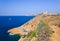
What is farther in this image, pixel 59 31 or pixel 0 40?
pixel 0 40

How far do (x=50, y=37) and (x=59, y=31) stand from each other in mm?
3958

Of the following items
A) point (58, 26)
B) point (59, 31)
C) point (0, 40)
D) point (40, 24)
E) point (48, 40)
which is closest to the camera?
point (48, 40)

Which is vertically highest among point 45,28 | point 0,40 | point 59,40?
point 45,28

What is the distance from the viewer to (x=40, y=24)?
26734mm

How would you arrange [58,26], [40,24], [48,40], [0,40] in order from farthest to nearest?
1. [0,40]
2. [58,26]
3. [40,24]
4. [48,40]

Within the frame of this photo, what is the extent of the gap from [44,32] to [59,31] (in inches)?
170

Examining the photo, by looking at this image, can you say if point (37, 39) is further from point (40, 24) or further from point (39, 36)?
point (40, 24)

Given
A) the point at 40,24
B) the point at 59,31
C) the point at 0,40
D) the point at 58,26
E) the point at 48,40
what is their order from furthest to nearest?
the point at 0,40 < the point at 58,26 < the point at 59,31 < the point at 40,24 < the point at 48,40

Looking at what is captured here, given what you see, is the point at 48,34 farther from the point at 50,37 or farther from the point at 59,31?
the point at 59,31

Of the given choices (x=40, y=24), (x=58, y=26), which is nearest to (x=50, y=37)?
(x=40, y=24)

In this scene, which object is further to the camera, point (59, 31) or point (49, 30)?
point (59, 31)

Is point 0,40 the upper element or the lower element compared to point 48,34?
lower

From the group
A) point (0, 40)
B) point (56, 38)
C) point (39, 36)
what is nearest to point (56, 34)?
point (56, 38)

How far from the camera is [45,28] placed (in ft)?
85.1
